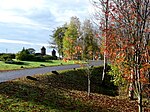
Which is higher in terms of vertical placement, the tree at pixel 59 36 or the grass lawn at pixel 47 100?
the tree at pixel 59 36

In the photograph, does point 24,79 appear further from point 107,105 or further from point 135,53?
point 135,53

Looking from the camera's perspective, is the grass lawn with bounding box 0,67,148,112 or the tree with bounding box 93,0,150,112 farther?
the grass lawn with bounding box 0,67,148,112

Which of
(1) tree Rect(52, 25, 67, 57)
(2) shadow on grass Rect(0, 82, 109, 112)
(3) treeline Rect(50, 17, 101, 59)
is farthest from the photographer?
(1) tree Rect(52, 25, 67, 57)

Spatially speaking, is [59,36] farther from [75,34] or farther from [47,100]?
[47,100]

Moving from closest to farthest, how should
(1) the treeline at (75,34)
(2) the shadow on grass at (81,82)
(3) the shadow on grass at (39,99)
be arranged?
(3) the shadow on grass at (39,99)
(2) the shadow on grass at (81,82)
(1) the treeline at (75,34)

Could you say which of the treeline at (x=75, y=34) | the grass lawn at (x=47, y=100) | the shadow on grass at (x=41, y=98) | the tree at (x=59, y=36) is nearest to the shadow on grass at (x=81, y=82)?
the grass lawn at (x=47, y=100)

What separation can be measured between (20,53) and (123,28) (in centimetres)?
3842

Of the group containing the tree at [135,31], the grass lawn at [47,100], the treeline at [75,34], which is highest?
the treeline at [75,34]

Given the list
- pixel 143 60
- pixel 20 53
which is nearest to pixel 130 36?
pixel 143 60

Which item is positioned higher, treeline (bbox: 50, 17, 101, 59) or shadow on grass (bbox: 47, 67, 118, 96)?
treeline (bbox: 50, 17, 101, 59)

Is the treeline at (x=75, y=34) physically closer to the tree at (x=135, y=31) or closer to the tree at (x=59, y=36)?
the tree at (x=59, y=36)

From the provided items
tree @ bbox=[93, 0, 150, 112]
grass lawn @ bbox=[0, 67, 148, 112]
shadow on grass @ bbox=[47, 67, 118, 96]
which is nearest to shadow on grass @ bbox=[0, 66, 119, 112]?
grass lawn @ bbox=[0, 67, 148, 112]

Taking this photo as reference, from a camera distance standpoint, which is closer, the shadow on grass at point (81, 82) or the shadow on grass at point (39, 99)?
the shadow on grass at point (39, 99)

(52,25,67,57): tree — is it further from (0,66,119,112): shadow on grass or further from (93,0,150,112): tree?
(93,0,150,112): tree
